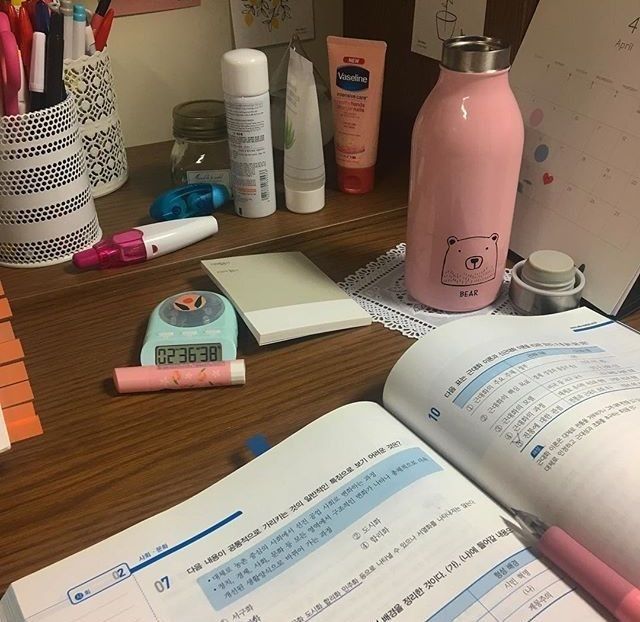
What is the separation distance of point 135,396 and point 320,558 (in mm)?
209

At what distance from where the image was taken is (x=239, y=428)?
0.50 metres

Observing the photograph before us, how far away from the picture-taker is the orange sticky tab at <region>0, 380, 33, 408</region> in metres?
0.51

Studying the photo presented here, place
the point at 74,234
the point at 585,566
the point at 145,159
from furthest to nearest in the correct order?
the point at 145,159 → the point at 74,234 → the point at 585,566

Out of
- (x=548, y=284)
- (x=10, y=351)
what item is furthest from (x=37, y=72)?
(x=548, y=284)

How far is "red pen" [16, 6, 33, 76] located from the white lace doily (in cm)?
33

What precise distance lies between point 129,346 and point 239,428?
0.14 metres

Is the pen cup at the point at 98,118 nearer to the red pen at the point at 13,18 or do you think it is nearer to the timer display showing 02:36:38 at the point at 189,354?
the red pen at the point at 13,18

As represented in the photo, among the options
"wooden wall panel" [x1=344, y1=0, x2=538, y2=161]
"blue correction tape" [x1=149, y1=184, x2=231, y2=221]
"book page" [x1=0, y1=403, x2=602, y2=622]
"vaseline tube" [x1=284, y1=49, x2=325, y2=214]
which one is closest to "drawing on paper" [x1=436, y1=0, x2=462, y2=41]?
"wooden wall panel" [x1=344, y1=0, x2=538, y2=161]

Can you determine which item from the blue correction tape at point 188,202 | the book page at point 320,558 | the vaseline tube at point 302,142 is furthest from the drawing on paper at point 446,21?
the book page at point 320,558

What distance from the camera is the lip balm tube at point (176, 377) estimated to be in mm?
532

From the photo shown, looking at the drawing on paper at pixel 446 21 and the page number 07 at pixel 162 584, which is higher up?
the drawing on paper at pixel 446 21

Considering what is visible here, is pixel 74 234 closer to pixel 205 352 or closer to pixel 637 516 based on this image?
pixel 205 352

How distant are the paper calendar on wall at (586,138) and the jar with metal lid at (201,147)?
313mm

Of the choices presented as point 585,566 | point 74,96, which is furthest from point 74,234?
point 585,566
